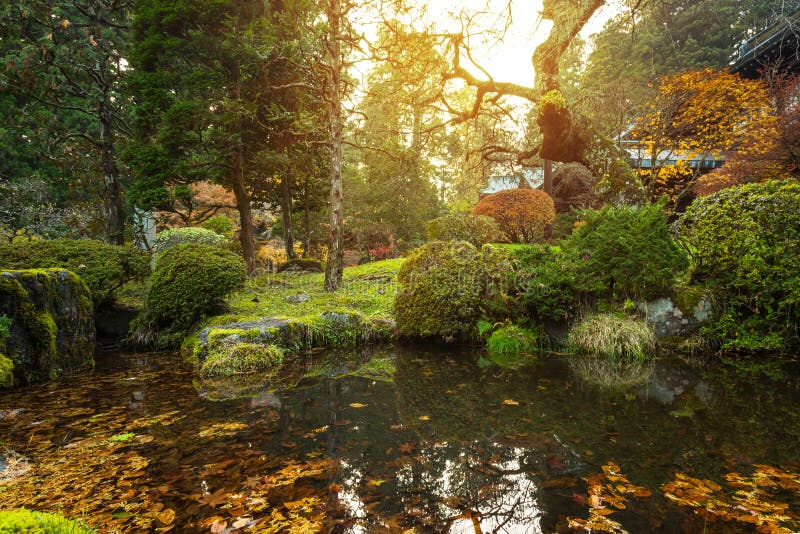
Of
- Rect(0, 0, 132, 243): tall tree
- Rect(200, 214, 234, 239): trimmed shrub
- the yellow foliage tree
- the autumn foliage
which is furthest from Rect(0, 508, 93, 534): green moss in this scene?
Rect(200, 214, 234, 239): trimmed shrub

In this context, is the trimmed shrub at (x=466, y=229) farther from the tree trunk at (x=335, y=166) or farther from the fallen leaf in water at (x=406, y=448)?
the fallen leaf in water at (x=406, y=448)

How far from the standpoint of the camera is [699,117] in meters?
14.1

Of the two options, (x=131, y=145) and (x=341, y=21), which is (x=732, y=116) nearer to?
(x=341, y=21)

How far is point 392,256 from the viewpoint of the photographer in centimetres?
2109

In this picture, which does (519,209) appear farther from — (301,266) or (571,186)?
(301,266)

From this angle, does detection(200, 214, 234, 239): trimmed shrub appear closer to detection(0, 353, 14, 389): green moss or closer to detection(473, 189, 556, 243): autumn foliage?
detection(473, 189, 556, 243): autumn foliage

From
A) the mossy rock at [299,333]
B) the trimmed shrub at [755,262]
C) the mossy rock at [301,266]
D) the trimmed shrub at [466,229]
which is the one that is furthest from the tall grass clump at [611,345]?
the mossy rock at [301,266]

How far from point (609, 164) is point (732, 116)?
226 inches

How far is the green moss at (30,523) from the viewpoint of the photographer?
3.97 ft

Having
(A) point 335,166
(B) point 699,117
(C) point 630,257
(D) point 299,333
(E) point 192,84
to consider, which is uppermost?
(E) point 192,84

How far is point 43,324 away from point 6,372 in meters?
0.74

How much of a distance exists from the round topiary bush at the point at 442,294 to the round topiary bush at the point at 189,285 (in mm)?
3345

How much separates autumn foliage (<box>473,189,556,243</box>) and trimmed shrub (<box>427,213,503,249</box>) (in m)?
1.04

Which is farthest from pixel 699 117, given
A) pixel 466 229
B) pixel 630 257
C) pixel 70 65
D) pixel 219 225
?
pixel 70 65
